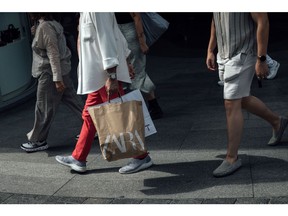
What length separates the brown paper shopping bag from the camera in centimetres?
498

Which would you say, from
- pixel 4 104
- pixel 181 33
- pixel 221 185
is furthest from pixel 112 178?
pixel 181 33

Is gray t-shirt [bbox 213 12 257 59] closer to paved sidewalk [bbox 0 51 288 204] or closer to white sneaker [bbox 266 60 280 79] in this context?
paved sidewalk [bbox 0 51 288 204]

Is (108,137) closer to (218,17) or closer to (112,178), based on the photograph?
(112,178)

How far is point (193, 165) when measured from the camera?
5.66m

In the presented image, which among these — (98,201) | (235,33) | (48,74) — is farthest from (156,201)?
(48,74)

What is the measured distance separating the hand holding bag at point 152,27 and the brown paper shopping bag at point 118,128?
238cm

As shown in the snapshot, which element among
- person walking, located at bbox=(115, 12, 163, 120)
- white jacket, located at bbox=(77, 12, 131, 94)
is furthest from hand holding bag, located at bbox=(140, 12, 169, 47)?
white jacket, located at bbox=(77, 12, 131, 94)

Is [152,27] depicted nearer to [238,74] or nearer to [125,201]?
[238,74]

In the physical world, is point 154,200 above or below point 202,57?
above

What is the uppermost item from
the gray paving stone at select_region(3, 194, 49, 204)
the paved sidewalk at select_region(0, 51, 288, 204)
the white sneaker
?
the gray paving stone at select_region(3, 194, 49, 204)

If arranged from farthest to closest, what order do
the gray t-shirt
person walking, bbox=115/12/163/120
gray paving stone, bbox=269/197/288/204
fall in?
1. person walking, bbox=115/12/163/120
2. the gray t-shirt
3. gray paving stone, bbox=269/197/288/204

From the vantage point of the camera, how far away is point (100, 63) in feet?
17.3

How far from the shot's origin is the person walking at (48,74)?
613cm

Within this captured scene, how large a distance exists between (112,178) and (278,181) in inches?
58.3
